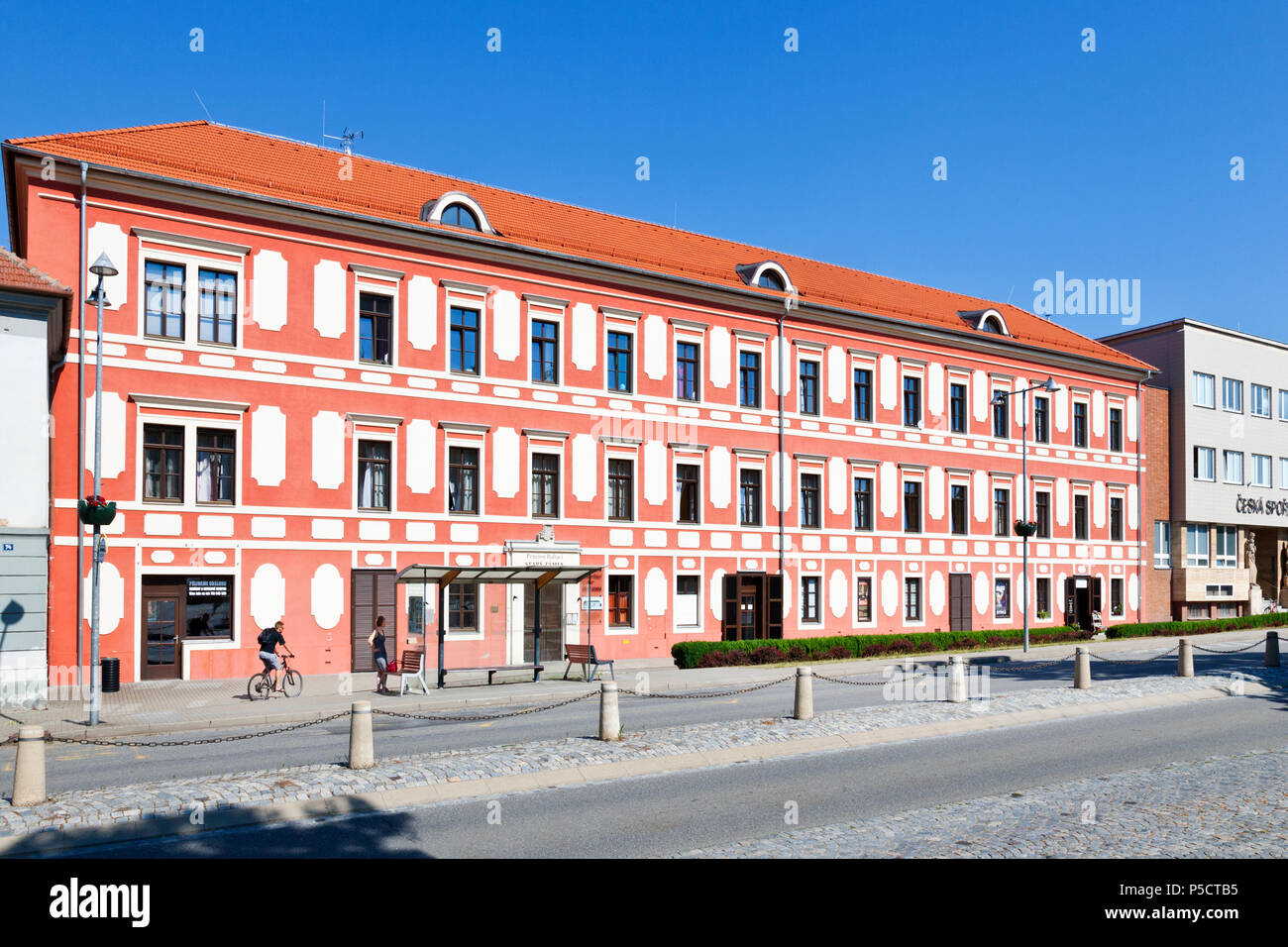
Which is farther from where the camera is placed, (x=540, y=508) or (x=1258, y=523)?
(x=1258, y=523)

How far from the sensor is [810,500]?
38.3m


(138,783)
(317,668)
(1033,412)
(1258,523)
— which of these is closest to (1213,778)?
(138,783)

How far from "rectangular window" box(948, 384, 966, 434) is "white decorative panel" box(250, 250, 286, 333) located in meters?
26.8

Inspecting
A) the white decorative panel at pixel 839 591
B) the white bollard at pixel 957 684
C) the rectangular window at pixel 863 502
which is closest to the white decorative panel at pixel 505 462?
the white decorative panel at pixel 839 591

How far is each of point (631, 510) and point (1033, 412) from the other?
21505 millimetres

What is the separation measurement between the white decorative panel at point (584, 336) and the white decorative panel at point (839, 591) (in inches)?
488

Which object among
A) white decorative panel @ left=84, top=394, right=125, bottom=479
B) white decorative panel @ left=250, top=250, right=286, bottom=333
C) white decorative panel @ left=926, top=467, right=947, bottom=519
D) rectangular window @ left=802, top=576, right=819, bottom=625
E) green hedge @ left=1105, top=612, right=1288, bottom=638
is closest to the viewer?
white decorative panel @ left=84, top=394, right=125, bottom=479

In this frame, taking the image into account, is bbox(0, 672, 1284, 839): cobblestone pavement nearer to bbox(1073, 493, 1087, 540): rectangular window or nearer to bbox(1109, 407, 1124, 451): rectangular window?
bbox(1073, 493, 1087, 540): rectangular window

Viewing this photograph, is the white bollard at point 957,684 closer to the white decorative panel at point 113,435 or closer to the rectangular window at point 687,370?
the rectangular window at point 687,370

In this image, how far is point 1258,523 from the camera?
5431 cm

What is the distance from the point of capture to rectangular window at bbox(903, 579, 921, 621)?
40500 millimetres

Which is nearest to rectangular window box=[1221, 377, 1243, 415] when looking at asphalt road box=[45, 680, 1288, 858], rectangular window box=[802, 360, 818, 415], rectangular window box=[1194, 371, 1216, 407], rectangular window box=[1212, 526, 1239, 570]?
rectangular window box=[1194, 371, 1216, 407]
